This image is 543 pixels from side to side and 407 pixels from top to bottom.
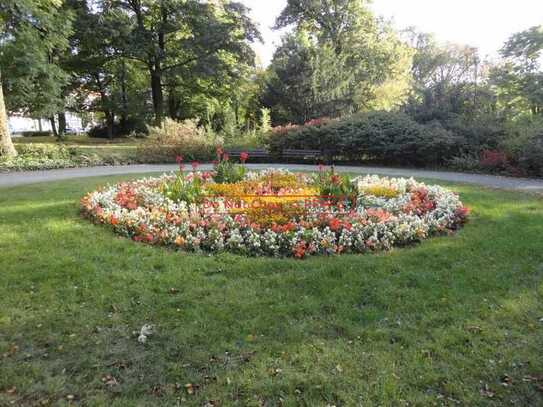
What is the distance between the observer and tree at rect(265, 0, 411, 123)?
2238cm

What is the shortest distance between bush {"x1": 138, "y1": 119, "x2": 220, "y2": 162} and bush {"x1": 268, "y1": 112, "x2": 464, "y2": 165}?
2595 millimetres

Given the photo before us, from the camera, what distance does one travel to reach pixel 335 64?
22.3 metres

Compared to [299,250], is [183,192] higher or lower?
higher

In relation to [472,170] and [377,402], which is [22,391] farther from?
[472,170]

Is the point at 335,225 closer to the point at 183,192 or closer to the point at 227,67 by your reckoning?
the point at 183,192

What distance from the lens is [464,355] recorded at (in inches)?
106

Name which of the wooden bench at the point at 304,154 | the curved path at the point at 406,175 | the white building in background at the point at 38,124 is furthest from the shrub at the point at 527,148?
the white building in background at the point at 38,124

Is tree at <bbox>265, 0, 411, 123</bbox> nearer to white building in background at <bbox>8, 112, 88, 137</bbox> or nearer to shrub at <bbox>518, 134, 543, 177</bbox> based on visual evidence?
shrub at <bbox>518, 134, 543, 177</bbox>

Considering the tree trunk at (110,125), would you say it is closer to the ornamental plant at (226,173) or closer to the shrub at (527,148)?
the ornamental plant at (226,173)

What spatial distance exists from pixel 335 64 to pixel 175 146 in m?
11.8

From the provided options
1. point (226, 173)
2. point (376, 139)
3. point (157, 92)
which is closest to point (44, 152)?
point (226, 173)

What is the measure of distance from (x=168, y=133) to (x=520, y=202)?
12.1m

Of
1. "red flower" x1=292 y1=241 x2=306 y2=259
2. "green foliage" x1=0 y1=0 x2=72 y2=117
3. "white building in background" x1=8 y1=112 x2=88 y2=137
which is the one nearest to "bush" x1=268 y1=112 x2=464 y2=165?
"red flower" x1=292 y1=241 x2=306 y2=259

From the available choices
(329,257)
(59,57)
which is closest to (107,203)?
(329,257)
